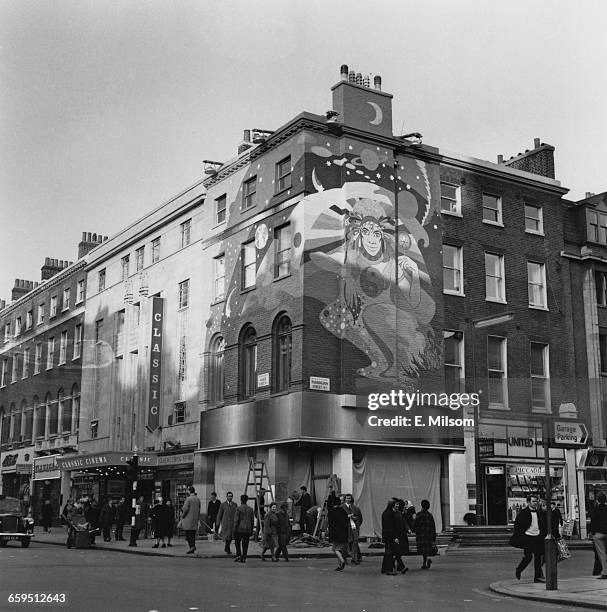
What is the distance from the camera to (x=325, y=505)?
1136 inches

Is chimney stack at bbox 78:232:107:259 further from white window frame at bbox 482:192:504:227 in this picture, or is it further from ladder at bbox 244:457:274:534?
ladder at bbox 244:457:274:534

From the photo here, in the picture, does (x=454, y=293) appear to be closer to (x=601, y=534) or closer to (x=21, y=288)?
(x=601, y=534)

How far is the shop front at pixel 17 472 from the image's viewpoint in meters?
50.8

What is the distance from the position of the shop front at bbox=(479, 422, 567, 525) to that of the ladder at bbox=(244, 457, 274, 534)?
798 cm

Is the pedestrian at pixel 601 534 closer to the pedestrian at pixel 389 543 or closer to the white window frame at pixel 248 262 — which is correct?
the pedestrian at pixel 389 543

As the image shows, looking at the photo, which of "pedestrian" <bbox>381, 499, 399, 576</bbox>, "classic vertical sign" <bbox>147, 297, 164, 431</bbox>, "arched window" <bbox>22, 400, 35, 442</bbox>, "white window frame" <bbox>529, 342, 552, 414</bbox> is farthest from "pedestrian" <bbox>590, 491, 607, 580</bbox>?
"arched window" <bbox>22, 400, 35, 442</bbox>

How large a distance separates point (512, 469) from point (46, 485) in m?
26.9

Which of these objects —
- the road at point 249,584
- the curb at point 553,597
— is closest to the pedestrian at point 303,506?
the road at point 249,584

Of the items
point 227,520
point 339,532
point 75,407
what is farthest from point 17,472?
point 339,532

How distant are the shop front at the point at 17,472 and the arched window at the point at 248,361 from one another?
2193 cm

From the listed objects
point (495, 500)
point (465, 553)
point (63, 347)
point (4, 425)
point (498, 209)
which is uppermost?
point (498, 209)

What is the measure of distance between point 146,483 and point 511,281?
1752 centimetres

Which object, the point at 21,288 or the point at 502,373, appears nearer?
the point at 502,373

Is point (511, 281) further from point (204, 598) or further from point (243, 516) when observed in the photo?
point (204, 598)
